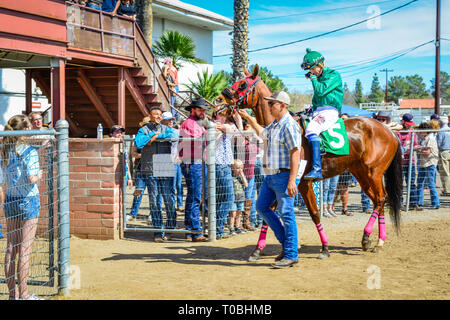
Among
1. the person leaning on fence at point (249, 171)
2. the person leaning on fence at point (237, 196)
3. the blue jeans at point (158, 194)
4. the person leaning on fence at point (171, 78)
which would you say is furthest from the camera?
the person leaning on fence at point (171, 78)

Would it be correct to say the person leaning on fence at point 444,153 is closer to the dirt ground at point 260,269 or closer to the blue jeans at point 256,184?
the dirt ground at point 260,269

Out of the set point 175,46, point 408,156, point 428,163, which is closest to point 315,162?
point 408,156

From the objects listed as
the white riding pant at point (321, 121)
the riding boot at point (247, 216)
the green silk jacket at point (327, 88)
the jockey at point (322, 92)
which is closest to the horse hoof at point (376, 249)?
the jockey at point (322, 92)

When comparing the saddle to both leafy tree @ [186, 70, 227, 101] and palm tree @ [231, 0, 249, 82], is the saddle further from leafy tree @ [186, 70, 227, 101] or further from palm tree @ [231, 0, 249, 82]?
leafy tree @ [186, 70, 227, 101]

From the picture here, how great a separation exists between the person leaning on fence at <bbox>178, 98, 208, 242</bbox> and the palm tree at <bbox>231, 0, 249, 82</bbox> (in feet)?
29.5

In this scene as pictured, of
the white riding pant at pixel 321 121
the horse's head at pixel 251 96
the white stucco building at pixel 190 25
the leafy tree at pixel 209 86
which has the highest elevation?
the white stucco building at pixel 190 25

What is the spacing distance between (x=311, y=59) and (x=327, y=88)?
502mm

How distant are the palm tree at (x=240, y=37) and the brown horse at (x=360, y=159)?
967cm

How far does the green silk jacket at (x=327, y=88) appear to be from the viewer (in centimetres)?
722

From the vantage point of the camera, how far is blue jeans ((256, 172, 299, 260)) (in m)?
6.11

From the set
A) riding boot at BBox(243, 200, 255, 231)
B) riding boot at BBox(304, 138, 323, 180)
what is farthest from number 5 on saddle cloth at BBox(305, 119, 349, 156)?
riding boot at BBox(243, 200, 255, 231)

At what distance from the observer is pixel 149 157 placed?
859cm

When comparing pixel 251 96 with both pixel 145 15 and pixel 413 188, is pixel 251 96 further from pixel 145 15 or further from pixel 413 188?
pixel 145 15
